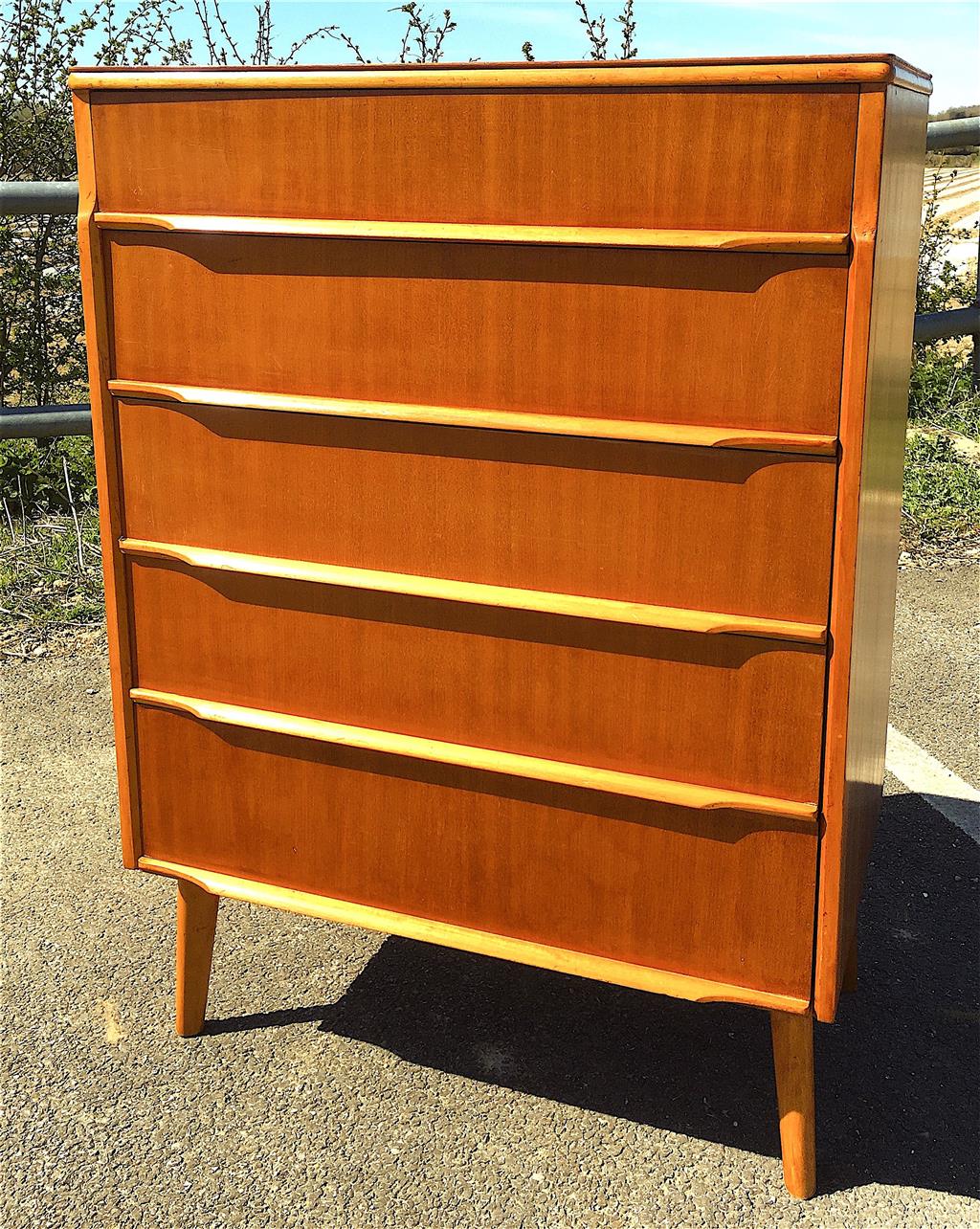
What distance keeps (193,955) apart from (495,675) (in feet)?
2.62

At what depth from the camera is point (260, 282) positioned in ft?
5.66

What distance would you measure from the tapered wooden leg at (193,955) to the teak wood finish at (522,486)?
0.18 metres

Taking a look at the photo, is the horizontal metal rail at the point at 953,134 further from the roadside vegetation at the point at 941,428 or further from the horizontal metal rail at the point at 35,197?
the horizontal metal rail at the point at 35,197

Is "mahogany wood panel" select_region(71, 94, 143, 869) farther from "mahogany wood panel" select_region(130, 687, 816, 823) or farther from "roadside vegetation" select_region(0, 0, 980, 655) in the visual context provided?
"roadside vegetation" select_region(0, 0, 980, 655)

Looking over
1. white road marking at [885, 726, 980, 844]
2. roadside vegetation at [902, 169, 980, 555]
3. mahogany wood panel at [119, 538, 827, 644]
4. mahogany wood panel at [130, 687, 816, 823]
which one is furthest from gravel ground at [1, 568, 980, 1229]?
roadside vegetation at [902, 169, 980, 555]

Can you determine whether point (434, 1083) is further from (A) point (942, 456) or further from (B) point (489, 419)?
(A) point (942, 456)

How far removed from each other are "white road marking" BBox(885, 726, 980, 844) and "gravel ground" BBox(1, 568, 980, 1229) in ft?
0.60

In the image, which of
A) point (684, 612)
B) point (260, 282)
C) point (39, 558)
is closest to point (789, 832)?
point (684, 612)

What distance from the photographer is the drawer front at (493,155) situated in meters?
1.44

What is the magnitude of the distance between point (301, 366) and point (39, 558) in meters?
2.71

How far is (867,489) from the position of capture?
163 centimetres

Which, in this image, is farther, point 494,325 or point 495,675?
point 495,675

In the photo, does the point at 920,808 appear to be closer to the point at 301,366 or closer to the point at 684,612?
the point at 684,612

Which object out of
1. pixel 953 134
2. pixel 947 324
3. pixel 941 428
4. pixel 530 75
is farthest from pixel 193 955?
pixel 941 428
